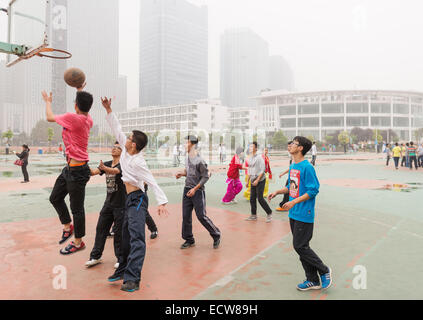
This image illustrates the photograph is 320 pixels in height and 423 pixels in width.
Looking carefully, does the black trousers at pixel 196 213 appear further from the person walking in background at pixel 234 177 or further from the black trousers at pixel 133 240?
the person walking in background at pixel 234 177

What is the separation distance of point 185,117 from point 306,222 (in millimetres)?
108875

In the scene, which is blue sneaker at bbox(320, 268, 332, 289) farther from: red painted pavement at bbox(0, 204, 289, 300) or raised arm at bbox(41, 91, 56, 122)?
raised arm at bbox(41, 91, 56, 122)

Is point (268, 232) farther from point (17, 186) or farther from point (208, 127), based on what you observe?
point (208, 127)

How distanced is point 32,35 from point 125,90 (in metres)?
163

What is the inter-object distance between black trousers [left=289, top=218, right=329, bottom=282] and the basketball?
10.8ft

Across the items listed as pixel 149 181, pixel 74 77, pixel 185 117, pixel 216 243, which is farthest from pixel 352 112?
pixel 149 181

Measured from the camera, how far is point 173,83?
174m

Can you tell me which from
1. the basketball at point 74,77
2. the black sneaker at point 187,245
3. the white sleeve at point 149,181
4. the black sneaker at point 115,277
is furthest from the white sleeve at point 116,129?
the black sneaker at point 187,245

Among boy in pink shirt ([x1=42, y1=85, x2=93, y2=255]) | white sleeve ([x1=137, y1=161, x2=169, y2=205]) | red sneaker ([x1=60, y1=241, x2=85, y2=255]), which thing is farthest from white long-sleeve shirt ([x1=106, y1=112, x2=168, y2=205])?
red sneaker ([x1=60, y1=241, x2=85, y2=255])

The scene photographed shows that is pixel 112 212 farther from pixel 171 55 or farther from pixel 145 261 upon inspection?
pixel 171 55

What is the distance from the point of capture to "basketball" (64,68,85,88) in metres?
4.20

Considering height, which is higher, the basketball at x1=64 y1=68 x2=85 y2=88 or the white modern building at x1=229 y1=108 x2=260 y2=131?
the white modern building at x1=229 y1=108 x2=260 y2=131
